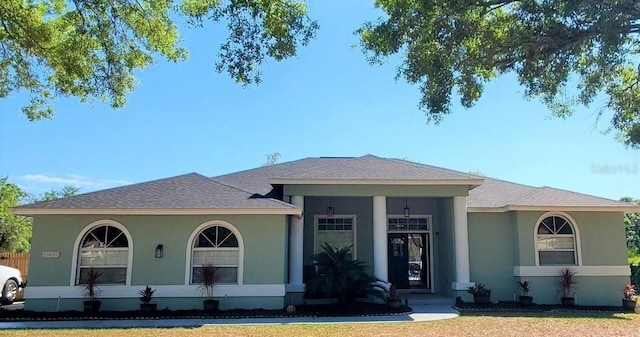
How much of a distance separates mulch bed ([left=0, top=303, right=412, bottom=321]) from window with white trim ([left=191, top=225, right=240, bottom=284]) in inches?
39.1

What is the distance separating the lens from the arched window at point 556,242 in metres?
14.0

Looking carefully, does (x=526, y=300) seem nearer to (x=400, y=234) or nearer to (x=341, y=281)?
(x=400, y=234)

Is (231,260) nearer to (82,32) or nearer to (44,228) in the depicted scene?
(44,228)

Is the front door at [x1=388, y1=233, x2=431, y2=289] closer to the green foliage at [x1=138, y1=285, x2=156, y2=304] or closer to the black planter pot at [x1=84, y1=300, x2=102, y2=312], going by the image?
the green foliage at [x1=138, y1=285, x2=156, y2=304]

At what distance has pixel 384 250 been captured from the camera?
13.5 m

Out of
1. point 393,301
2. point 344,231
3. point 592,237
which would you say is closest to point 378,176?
point 344,231

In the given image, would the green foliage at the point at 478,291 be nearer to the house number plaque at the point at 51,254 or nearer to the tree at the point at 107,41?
the tree at the point at 107,41

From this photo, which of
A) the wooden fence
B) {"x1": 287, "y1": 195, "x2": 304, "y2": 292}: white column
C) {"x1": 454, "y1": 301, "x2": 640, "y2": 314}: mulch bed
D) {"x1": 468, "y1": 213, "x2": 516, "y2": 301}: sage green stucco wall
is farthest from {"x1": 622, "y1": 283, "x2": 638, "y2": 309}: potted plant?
the wooden fence

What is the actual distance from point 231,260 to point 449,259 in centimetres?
678

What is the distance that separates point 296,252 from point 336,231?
8.77 ft

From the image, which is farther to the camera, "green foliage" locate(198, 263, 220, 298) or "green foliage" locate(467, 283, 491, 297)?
"green foliage" locate(467, 283, 491, 297)

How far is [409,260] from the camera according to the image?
16.2m

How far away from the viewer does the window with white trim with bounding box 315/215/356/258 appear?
15602 millimetres

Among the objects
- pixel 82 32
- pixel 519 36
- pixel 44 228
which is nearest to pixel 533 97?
pixel 519 36
